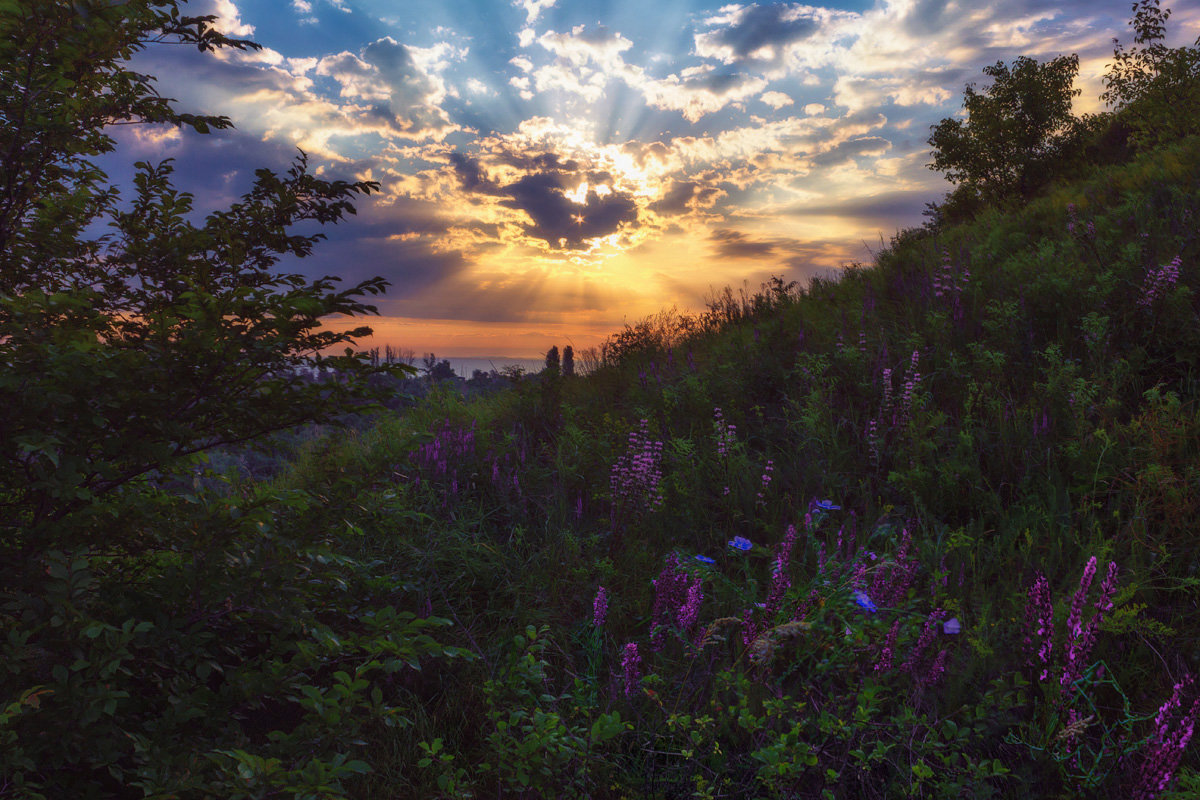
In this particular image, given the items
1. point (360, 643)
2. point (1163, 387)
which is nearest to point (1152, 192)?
point (1163, 387)

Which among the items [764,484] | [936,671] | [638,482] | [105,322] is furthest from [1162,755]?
[105,322]

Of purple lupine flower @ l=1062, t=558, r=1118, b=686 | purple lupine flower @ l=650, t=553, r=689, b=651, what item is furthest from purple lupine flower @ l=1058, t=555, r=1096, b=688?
purple lupine flower @ l=650, t=553, r=689, b=651

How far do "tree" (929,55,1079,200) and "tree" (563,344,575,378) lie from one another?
2327cm

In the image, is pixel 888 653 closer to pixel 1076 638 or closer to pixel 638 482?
pixel 1076 638

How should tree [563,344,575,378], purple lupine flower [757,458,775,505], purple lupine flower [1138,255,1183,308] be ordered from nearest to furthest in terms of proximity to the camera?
1. purple lupine flower [757,458,775,505]
2. purple lupine flower [1138,255,1183,308]
3. tree [563,344,575,378]

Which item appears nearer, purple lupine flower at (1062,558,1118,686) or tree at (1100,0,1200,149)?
purple lupine flower at (1062,558,1118,686)

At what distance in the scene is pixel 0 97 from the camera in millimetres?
2480

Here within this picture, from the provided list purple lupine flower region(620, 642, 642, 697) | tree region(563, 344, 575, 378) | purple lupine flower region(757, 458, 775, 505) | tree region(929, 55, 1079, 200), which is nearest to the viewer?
purple lupine flower region(620, 642, 642, 697)

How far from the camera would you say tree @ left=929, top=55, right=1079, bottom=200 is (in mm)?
25844

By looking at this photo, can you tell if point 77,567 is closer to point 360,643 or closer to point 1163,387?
point 360,643

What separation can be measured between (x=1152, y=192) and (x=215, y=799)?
11.5m

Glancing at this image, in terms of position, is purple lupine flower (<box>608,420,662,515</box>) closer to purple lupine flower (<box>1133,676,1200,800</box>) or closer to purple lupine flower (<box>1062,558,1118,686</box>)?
purple lupine flower (<box>1062,558,1118,686</box>)

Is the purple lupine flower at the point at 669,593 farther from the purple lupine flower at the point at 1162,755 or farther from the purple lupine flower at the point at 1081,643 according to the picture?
the purple lupine flower at the point at 1162,755

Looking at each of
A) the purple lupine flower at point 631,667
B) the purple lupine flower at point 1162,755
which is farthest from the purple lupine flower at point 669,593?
the purple lupine flower at point 1162,755
